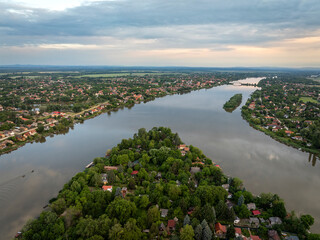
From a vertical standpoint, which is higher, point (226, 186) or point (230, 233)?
point (226, 186)

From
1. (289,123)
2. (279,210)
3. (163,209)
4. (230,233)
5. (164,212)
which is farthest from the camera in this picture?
(289,123)

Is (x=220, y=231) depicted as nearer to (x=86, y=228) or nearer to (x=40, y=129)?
(x=86, y=228)

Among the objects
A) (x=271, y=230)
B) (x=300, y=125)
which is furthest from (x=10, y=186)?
(x=300, y=125)

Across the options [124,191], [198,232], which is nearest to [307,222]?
[198,232]

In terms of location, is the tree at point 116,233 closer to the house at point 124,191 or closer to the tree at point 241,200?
the house at point 124,191

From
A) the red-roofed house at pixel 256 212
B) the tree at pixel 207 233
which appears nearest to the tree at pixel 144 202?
the tree at pixel 207 233

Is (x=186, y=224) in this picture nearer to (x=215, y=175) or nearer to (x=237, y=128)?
(x=215, y=175)
